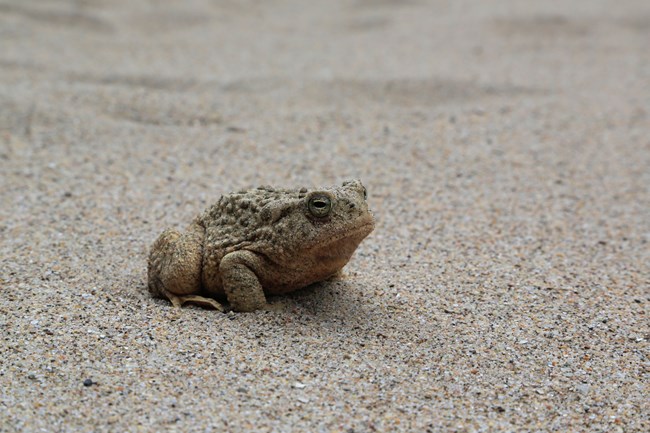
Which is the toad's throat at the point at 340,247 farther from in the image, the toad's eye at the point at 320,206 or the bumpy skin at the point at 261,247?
the toad's eye at the point at 320,206

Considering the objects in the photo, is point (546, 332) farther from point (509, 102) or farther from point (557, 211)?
point (509, 102)

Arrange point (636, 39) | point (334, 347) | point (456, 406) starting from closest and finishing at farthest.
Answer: point (456, 406)
point (334, 347)
point (636, 39)

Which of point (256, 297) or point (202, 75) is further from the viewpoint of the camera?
point (202, 75)

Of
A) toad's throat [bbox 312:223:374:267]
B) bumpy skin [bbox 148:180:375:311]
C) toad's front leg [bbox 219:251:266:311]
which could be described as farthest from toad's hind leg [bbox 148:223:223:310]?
toad's throat [bbox 312:223:374:267]

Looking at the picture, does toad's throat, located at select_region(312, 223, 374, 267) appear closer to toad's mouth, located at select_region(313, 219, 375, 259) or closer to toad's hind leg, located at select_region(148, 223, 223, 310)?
toad's mouth, located at select_region(313, 219, 375, 259)

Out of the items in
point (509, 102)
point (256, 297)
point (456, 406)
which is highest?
point (509, 102)

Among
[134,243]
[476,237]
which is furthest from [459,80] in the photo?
[134,243]

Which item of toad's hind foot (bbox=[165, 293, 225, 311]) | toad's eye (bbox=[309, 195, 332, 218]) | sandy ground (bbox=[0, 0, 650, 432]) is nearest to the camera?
sandy ground (bbox=[0, 0, 650, 432])

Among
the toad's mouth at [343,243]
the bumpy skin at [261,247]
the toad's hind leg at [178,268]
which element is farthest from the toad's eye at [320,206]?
the toad's hind leg at [178,268]
